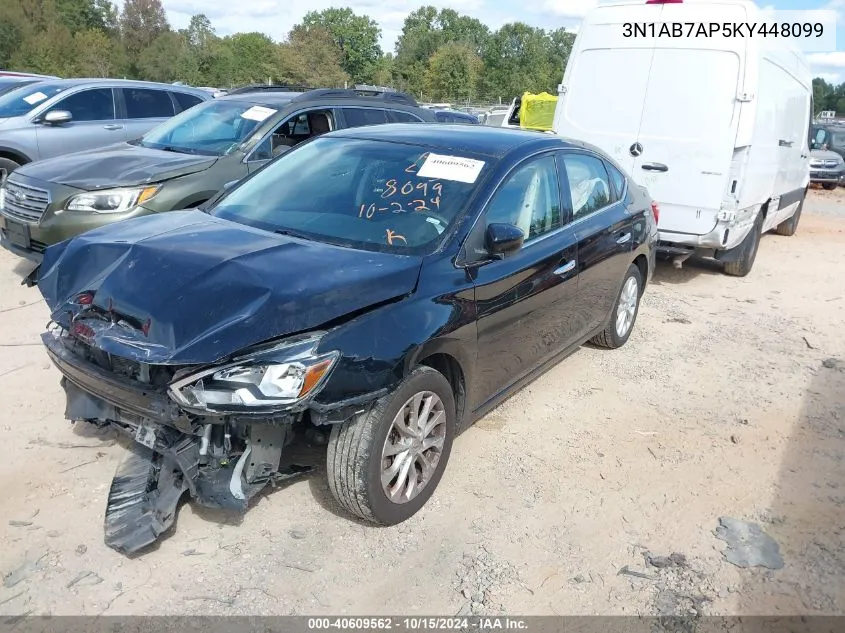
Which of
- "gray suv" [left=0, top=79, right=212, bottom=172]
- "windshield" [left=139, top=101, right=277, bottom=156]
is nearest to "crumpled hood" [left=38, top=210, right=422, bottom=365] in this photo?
"windshield" [left=139, top=101, right=277, bottom=156]

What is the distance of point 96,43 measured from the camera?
193 feet

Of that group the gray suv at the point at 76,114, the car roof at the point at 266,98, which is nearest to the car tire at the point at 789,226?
the car roof at the point at 266,98

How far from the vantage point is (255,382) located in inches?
108

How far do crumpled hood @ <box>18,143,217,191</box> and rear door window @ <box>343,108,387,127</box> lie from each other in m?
1.76

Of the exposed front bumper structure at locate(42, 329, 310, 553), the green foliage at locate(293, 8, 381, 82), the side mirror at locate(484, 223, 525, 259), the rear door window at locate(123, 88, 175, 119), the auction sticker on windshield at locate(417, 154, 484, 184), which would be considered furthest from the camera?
the green foliage at locate(293, 8, 381, 82)

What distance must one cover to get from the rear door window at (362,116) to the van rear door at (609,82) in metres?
2.06

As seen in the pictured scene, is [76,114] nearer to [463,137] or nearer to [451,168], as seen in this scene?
[463,137]

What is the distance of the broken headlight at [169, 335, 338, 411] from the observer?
107 inches

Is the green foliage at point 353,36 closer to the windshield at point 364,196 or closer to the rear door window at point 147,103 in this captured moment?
the rear door window at point 147,103

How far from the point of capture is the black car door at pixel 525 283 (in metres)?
3.68

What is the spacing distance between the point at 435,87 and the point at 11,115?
2311 inches

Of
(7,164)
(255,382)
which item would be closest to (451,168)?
(255,382)

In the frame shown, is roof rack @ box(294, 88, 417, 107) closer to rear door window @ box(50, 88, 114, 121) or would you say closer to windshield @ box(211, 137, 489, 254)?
windshield @ box(211, 137, 489, 254)

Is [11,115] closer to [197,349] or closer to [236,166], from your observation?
[236,166]
